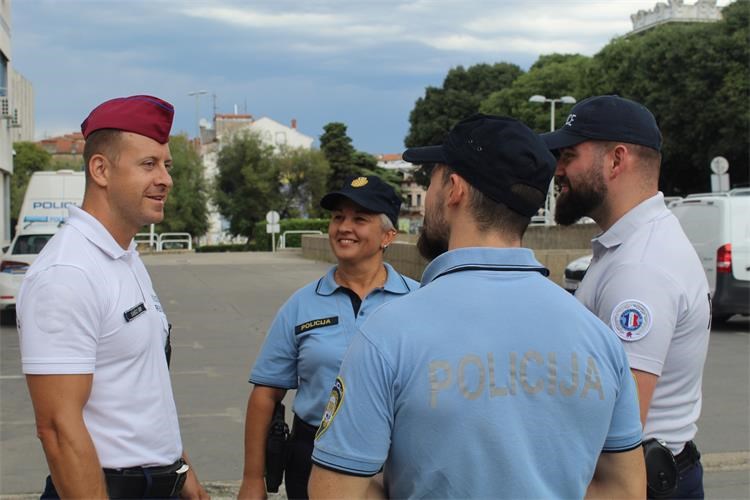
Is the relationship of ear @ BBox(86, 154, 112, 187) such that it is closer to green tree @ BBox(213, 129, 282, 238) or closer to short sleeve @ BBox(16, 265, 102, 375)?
short sleeve @ BBox(16, 265, 102, 375)

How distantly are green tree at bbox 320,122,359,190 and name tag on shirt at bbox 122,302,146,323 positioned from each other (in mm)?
68006

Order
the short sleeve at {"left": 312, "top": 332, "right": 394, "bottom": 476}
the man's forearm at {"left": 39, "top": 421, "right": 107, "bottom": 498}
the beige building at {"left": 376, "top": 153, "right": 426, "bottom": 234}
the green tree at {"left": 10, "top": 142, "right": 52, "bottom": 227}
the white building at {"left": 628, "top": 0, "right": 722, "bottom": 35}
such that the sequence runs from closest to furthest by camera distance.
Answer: the short sleeve at {"left": 312, "top": 332, "right": 394, "bottom": 476}, the man's forearm at {"left": 39, "top": 421, "right": 107, "bottom": 498}, the beige building at {"left": 376, "top": 153, "right": 426, "bottom": 234}, the green tree at {"left": 10, "top": 142, "right": 52, "bottom": 227}, the white building at {"left": 628, "top": 0, "right": 722, "bottom": 35}

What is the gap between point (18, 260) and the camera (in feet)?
48.6

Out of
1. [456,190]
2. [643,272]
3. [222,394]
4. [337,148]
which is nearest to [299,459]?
[643,272]

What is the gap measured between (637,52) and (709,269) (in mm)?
34485

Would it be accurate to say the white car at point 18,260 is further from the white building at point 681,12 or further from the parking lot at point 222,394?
the white building at point 681,12

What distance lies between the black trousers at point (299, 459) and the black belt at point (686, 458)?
1392 millimetres

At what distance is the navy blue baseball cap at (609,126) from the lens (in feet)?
10.1

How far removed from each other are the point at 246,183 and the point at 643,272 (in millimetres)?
60934

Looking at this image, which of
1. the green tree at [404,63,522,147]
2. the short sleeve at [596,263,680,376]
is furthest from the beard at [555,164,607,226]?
A: the green tree at [404,63,522,147]

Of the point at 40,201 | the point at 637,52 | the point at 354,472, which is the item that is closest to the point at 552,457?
the point at 354,472

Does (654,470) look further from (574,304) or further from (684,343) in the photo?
(574,304)

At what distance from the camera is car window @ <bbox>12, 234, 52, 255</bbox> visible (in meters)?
15.1

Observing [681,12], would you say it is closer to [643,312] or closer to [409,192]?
[409,192]
